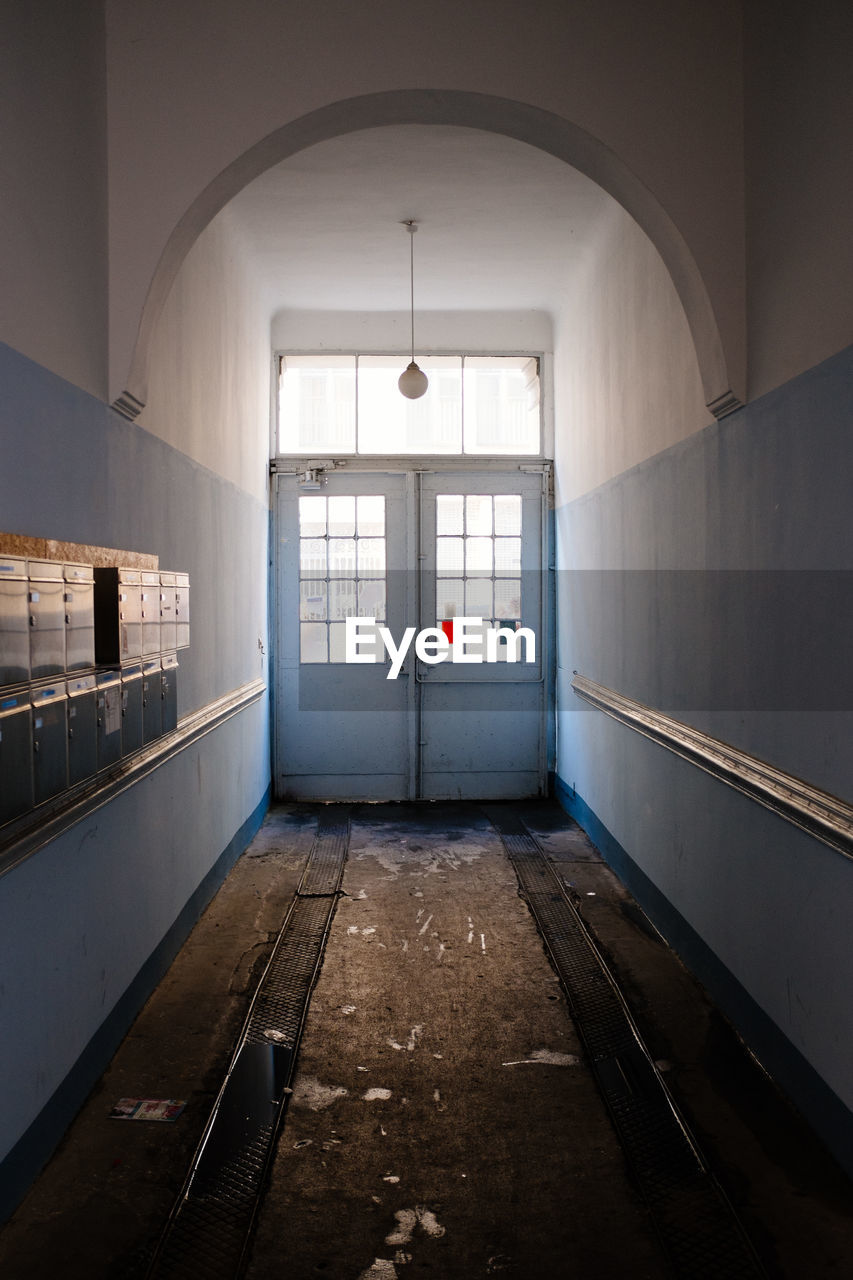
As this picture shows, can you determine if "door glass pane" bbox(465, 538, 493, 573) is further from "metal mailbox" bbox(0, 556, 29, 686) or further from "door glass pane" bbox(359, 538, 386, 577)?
"metal mailbox" bbox(0, 556, 29, 686)

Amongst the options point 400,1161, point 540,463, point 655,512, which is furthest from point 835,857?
point 540,463

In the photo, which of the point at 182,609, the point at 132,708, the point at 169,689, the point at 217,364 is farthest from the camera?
the point at 217,364

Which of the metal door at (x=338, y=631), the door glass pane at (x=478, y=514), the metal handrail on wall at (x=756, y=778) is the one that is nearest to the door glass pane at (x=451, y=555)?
the door glass pane at (x=478, y=514)

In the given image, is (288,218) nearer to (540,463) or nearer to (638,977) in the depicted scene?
(540,463)

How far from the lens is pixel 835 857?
2662mm

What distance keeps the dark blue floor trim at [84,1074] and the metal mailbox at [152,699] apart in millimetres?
875

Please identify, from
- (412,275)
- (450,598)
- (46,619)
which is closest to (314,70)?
(46,619)

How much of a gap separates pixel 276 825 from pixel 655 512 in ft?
11.3

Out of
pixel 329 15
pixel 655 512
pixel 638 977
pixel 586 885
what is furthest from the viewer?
pixel 586 885

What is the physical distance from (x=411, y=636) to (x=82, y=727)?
15.0 ft

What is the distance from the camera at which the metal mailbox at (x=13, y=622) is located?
2324 millimetres

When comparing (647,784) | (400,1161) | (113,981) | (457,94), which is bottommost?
(400,1161)

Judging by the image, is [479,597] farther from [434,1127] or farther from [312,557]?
[434,1127]

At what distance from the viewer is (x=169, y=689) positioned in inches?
153
